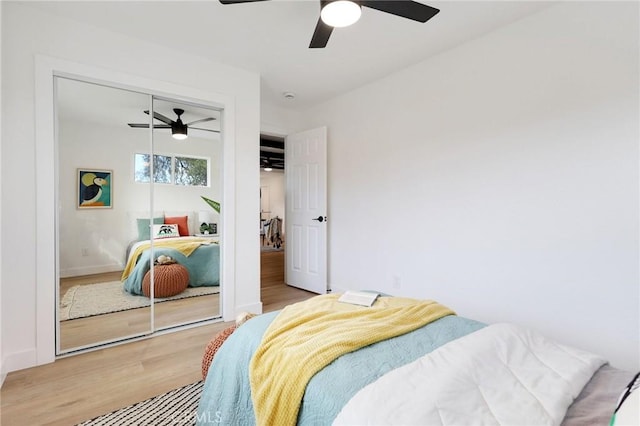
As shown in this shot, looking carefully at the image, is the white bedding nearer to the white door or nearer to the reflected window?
the reflected window

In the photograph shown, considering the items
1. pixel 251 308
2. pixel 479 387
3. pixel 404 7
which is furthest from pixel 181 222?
pixel 479 387

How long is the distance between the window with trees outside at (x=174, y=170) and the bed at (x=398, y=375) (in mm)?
1910

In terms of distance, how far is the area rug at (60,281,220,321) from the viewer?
238 cm

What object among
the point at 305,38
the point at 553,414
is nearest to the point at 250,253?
the point at 305,38

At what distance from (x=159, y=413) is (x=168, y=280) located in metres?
1.42

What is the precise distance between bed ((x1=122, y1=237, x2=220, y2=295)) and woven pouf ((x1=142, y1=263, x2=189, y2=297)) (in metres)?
0.04

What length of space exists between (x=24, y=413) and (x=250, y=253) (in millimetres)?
1874

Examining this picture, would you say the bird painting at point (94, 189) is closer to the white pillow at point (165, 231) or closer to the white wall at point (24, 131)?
the white wall at point (24, 131)

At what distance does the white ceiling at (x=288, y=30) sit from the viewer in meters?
2.17

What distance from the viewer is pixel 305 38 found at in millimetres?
2561

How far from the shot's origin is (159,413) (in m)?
1.67

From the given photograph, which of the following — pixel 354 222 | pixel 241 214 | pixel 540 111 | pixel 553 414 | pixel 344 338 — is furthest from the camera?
pixel 354 222

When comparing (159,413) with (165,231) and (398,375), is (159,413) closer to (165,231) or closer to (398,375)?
(398,375)

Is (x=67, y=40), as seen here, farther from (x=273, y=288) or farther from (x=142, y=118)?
(x=273, y=288)
